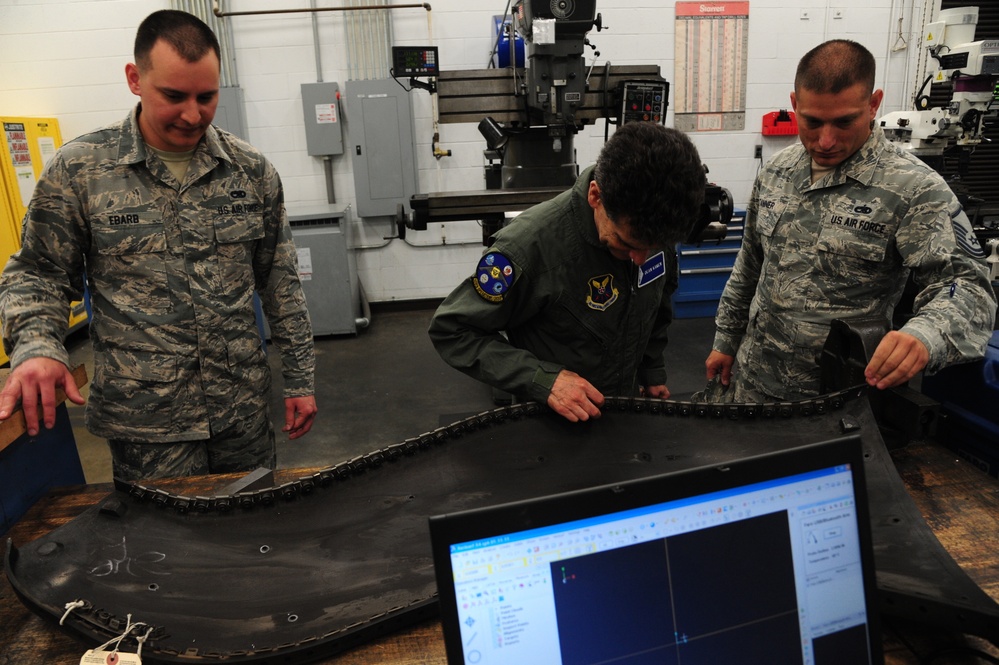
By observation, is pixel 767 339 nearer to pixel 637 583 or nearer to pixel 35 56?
pixel 637 583

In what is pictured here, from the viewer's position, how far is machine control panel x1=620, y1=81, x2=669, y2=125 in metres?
2.27

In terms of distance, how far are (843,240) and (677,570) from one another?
119cm

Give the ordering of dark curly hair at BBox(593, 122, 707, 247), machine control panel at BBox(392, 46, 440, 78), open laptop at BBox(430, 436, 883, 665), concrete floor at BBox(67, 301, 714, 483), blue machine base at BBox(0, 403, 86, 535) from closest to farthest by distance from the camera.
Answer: open laptop at BBox(430, 436, 883, 665), dark curly hair at BBox(593, 122, 707, 247), blue machine base at BBox(0, 403, 86, 535), machine control panel at BBox(392, 46, 440, 78), concrete floor at BBox(67, 301, 714, 483)

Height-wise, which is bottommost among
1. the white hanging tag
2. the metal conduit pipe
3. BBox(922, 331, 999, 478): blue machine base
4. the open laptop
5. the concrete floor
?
the concrete floor

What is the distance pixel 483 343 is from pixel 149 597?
0.67m

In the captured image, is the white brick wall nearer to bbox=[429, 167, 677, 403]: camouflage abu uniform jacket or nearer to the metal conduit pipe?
the metal conduit pipe

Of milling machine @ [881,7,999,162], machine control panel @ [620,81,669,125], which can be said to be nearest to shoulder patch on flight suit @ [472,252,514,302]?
machine control panel @ [620,81,669,125]

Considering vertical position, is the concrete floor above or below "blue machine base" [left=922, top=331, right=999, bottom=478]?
below

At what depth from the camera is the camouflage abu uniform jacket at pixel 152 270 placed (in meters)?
1.37

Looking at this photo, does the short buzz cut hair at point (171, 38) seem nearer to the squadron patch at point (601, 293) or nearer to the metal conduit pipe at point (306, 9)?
the squadron patch at point (601, 293)

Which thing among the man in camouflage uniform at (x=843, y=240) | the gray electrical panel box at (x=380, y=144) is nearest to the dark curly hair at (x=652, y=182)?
the man in camouflage uniform at (x=843, y=240)

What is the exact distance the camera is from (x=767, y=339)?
165cm

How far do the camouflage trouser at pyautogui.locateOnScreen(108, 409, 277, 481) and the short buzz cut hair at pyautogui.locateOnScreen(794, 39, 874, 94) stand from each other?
1.47 meters

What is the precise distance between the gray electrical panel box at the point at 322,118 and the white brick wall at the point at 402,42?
13 cm
